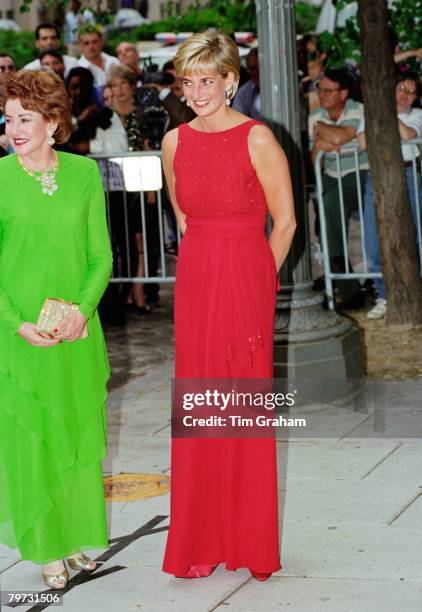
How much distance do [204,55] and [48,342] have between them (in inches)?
49.9

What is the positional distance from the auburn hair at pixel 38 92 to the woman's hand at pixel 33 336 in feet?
2.69

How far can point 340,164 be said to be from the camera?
11.5 meters

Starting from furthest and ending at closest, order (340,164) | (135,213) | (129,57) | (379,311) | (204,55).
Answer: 1. (129,57)
2. (135,213)
3. (340,164)
4. (379,311)
5. (204,55)

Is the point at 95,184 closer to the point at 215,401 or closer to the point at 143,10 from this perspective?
the point at 215,401

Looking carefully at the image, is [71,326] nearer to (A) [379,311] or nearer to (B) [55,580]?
(B) [55,580]

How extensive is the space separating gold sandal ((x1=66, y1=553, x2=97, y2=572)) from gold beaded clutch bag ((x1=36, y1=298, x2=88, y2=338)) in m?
1.08

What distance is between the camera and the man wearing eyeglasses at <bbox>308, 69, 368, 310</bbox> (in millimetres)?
11531

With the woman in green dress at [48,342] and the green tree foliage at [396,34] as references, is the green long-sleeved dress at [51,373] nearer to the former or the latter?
the woman in green dress at [48,342]

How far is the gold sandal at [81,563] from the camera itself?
17.9 feet

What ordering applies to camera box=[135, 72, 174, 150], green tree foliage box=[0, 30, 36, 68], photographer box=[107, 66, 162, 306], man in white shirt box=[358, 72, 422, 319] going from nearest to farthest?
man in white shirt box=[358, 72, 422, 319] → photographer box=[107, 66, 162, 306] → camera box=[135, 72, 174, 150] → green tree foliage box=[0, 30, 36, 68]

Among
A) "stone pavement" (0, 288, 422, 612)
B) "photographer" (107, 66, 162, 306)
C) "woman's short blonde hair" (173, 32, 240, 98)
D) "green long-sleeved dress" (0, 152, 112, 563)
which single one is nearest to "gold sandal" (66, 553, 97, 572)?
"stone pavement" (0, 288, 422, 612)

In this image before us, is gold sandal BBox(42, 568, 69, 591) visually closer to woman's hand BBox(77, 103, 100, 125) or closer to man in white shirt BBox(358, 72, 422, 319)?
man in white shirt BBox(358, 72, 422, 319)

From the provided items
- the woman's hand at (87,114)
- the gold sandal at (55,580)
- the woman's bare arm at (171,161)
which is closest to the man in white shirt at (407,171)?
the woman's hand at (87,114)

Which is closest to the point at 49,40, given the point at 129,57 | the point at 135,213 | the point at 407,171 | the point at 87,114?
the point at 129,57
